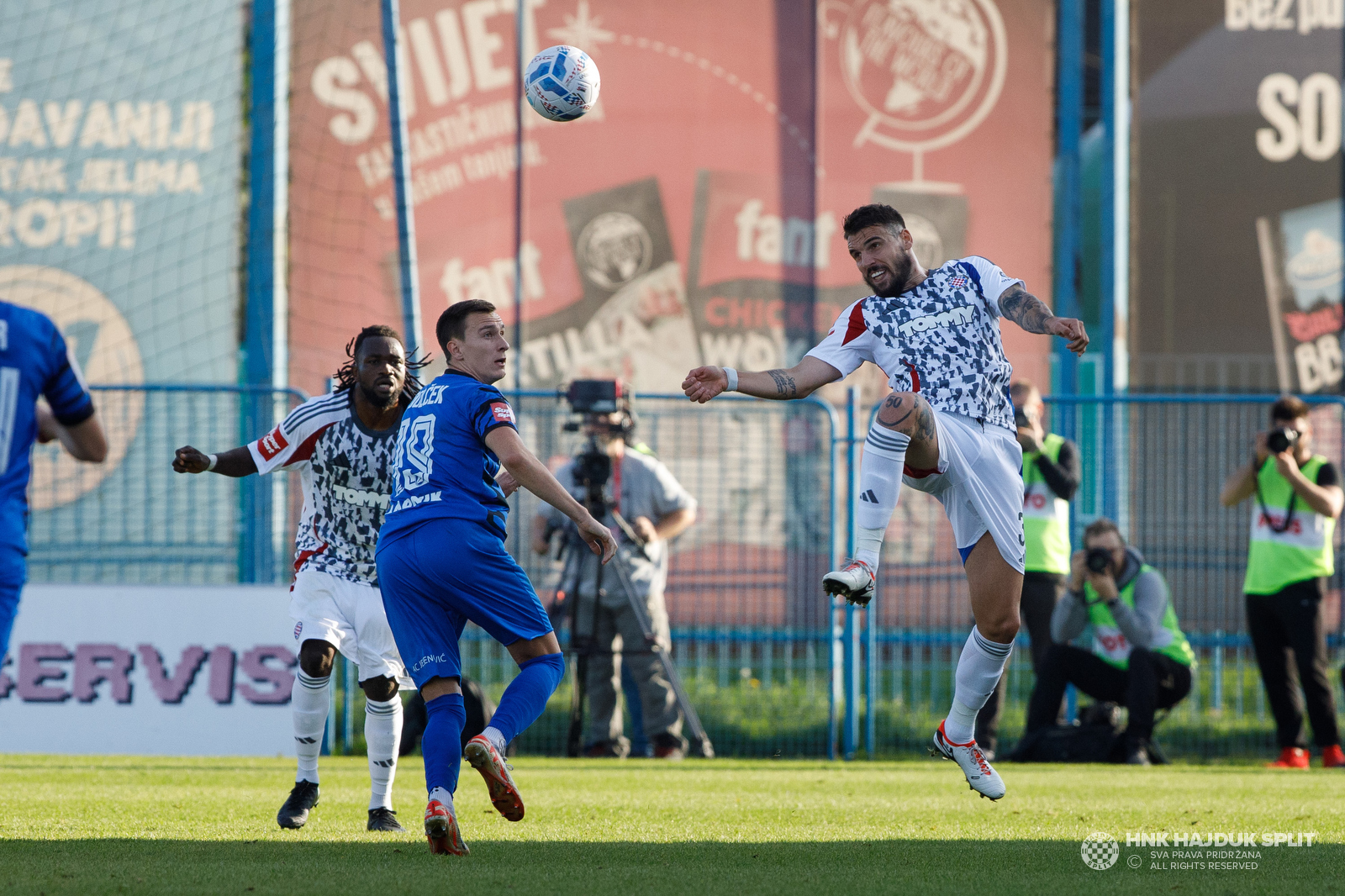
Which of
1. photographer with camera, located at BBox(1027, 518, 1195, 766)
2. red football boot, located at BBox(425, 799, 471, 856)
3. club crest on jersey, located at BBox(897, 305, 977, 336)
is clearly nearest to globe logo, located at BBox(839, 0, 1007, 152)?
photographer with camera, located at BBox(1027, 518, 1195, 766)

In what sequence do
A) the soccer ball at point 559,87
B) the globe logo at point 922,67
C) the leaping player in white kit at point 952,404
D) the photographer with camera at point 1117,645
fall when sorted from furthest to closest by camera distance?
1. the globe logo at point 922,67
2. the photographer with camera at point 1117,645
3. the soccer ball at point 559,87
4. the leaping player in white kit at point 952,404

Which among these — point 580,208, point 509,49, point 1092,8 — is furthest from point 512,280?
point 1092,8

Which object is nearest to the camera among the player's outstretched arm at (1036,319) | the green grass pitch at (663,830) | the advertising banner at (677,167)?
the green grass pitch at (663,830)

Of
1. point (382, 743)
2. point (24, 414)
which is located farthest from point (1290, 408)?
point (24, 414)

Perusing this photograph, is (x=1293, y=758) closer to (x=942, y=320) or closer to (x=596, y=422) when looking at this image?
(x=596, y=422)

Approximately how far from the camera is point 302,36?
14203mm

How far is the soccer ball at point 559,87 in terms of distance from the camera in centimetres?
777

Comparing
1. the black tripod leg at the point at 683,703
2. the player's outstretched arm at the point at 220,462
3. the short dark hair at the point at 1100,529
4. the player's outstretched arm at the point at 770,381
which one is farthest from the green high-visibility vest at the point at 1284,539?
the player's outstretched arm at the point at 220,462

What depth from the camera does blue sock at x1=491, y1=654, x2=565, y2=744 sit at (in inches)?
206

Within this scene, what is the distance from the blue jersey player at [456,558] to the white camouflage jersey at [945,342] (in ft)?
5.71

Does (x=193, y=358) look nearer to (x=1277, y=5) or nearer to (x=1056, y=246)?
(x=1056, y=246)

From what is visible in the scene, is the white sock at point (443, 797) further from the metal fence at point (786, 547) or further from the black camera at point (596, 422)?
the metal fence at point (786, 547)

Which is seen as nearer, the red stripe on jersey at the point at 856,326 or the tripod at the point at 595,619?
the red stripe on jersey at the point at 856,326

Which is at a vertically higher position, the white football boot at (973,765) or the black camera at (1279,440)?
the black camera at (1279,440)
